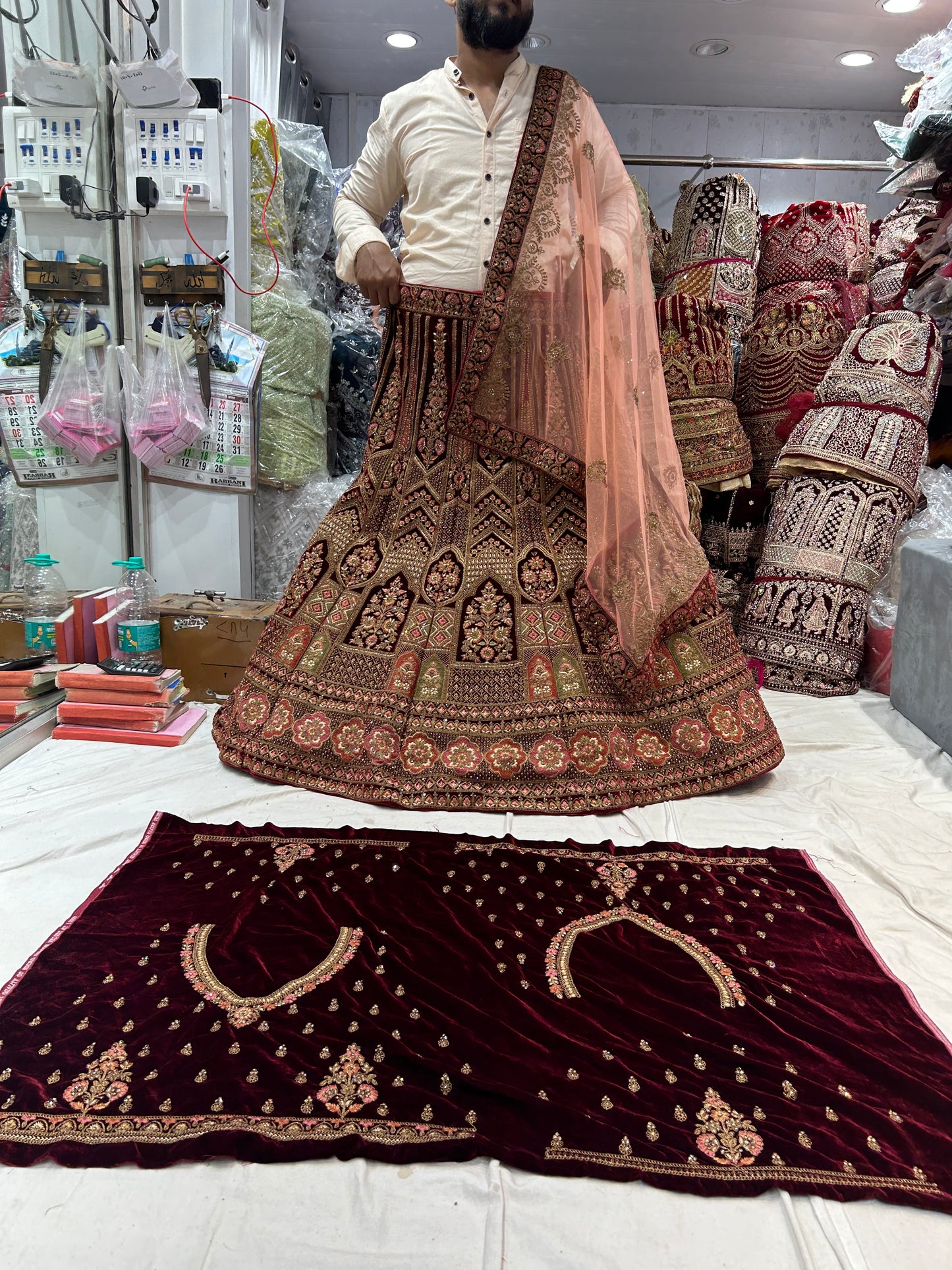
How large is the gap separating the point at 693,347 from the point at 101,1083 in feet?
8.80

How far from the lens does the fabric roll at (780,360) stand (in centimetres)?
313

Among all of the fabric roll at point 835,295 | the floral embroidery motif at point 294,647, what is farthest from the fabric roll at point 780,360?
the floral embroidery motif at point 294,647

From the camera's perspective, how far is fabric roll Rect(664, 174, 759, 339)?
3.37 metres

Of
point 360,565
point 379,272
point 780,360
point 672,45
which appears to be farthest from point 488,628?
point 672,45

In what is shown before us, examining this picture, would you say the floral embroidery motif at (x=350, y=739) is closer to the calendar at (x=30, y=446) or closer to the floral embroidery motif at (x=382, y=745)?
the floral embroidery motif at (x=382, y=745)

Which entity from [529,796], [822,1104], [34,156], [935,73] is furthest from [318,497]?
[822,1104]

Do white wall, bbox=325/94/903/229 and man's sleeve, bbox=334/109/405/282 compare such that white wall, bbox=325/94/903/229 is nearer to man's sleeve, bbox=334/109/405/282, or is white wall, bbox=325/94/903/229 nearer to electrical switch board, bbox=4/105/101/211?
electrical switch board, bbox=4/105/101/211

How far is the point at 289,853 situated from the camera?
4.97 ft

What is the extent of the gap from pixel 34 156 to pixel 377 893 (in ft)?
7.56

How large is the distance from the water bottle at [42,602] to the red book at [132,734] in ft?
0.92

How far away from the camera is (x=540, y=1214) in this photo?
0.83m

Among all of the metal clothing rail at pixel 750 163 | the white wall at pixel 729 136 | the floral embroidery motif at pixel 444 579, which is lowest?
the floral embroidery motif at pixel 444 579

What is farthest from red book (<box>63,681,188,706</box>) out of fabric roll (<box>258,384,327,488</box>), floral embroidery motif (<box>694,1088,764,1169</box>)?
floral embroidery motif (<box>694,1088,764,1169</box>)

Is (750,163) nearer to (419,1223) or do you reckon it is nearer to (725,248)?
(725,248)
